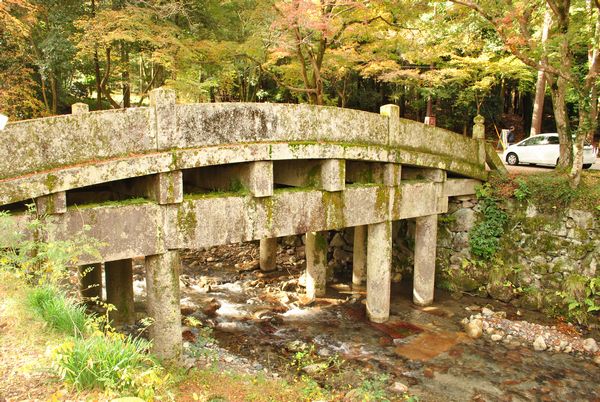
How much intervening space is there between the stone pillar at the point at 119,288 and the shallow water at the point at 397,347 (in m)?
1.92

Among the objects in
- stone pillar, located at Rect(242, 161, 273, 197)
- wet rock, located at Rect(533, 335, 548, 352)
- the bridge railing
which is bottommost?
wet rock, located at Rect(533, 335, 548, 352)

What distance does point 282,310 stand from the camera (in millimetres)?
13023

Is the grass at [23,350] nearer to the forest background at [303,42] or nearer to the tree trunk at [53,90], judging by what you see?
the forest background at [303,42]

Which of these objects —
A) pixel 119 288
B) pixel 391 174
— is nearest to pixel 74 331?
pixel 119 288

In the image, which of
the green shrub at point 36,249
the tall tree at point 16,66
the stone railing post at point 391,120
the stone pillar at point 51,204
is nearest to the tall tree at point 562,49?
the stone railing post at point 391,120

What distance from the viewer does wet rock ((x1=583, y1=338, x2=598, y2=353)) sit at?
10.8m

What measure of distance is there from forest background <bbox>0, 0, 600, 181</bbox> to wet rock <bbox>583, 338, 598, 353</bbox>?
4223mm

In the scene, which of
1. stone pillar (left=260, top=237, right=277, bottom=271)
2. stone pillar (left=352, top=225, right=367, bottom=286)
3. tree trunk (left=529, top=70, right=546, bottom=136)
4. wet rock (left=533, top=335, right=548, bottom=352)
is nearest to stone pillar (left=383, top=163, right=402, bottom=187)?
stone pillar (left=352, top=225, right=367, bottom=286)

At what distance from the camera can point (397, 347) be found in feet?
36.0

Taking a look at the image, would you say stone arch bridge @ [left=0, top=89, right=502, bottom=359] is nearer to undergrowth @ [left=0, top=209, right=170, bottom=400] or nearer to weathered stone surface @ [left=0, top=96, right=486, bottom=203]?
weathered stone surface @ [left=0, top=96, right=486, bottom=203]

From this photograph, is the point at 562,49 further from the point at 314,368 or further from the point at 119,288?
the point at 119,288

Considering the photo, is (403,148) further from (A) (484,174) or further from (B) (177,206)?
(B) (177,206)

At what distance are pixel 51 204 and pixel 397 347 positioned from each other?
305 inches

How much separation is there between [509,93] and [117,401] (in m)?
33.2
